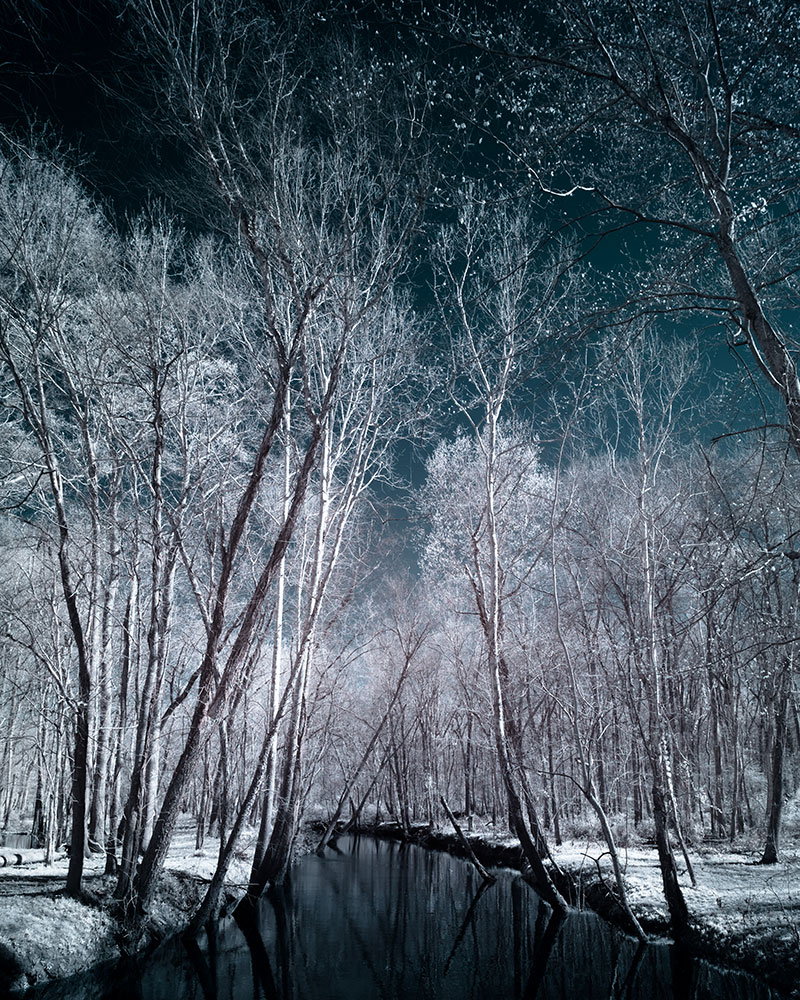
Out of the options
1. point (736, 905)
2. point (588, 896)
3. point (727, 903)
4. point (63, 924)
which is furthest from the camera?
point (588, 896)

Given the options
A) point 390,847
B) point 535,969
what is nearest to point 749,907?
point 535,969

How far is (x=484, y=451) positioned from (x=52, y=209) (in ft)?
27.9

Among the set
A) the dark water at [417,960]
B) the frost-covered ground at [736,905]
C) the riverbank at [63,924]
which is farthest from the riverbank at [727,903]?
the riverbank at [63,924]

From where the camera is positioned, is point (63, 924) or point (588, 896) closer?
point (63, 924)

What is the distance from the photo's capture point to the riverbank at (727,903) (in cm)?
761

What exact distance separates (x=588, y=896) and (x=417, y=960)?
13.9ft

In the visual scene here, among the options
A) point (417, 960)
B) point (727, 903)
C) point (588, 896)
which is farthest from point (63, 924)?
point (727, 903)

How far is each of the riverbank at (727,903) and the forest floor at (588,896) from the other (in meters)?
0.02

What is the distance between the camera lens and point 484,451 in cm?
1223

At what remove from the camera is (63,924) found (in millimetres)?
7844

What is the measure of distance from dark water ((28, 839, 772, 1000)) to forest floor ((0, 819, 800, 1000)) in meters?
0.33

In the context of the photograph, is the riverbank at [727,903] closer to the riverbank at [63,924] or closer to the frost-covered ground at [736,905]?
the frost-covered ground at [736,905]

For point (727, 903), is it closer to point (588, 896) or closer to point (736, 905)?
point (736, 905)

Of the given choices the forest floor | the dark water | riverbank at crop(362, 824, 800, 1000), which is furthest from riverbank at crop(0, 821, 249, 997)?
riverbank at crop(362, 824, 800, 1000)
